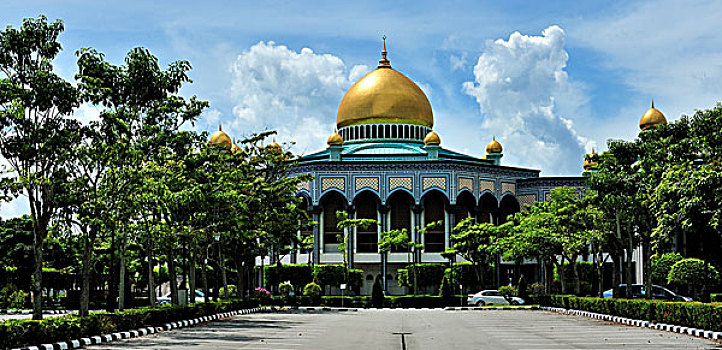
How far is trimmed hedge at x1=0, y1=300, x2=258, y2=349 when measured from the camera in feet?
55.0

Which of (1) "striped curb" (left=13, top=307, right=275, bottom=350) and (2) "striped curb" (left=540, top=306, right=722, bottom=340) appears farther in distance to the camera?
(2) "striped curb" (left=540, top=306, right=722, bottom=340)

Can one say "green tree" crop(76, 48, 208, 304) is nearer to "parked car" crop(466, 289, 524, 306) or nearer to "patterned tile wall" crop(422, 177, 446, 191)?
"parked car" crop(466, 289, 524, 306)

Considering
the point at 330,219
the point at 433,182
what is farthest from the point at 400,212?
the point at 330,219

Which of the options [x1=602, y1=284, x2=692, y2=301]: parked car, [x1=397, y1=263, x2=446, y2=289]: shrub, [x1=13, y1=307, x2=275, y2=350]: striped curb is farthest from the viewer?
[x1=397, y1=263, x2=446, y2=289]: shrub

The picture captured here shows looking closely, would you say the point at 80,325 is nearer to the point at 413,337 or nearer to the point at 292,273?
the point at 413,337

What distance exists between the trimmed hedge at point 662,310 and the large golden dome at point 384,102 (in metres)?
37.9

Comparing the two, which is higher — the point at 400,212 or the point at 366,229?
the point at 400,212

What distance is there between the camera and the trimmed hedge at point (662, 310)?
898 inches

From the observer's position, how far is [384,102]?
7450 centimetres

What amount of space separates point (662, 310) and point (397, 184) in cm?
4192

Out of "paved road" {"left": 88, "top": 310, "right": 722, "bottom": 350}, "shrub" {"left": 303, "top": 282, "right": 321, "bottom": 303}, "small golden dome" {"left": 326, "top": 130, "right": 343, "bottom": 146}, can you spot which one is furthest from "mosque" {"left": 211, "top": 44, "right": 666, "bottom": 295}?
"paved road" {"left": 88, "top": 310, "right": 722, "bottom": 350}

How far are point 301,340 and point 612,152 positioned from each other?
17.2 meters

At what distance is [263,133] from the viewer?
39.3 m

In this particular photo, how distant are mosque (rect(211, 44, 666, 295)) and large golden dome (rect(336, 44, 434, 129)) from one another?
0.09 m
